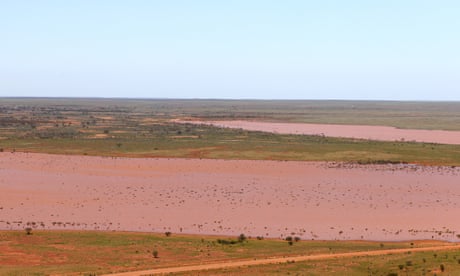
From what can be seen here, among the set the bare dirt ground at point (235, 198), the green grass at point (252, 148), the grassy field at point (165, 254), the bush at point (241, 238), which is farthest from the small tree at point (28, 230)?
the green grass at point (252, 148)

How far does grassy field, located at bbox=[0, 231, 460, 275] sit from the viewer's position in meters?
22.8

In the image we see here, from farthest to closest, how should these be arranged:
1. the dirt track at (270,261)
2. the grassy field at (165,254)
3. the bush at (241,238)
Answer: the bush at (241,238)
the grassy field at (165,254)
the dirt track at (270,261)

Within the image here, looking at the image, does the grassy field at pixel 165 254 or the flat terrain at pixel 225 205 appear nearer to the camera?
the grassy field at pixel 165 254

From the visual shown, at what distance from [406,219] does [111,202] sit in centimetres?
1885

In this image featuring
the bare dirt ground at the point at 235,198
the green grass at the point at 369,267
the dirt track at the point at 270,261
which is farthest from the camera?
the bare dirt ground at the point at 235,198

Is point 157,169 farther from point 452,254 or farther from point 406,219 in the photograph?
point 452,254

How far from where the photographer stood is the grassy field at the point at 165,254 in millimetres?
22781

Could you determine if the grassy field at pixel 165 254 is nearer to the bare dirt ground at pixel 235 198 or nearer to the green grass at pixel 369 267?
the green grass at pixel 369 267

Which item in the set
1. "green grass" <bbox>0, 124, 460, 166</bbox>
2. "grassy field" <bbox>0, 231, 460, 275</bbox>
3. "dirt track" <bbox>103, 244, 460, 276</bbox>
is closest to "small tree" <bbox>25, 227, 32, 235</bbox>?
"grassy field" <bbox>0, 231, 460, 275</bbox>

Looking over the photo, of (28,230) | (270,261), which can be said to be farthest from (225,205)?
(270,261)

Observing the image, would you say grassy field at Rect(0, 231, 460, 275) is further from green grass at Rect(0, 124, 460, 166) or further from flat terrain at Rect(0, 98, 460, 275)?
green grass at Rect(0, 124, 460, 166)

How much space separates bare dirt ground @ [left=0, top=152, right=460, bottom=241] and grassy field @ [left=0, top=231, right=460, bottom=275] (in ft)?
8.98

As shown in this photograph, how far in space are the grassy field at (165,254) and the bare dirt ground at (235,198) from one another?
274 centimetres

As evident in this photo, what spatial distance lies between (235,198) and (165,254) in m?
16.5
